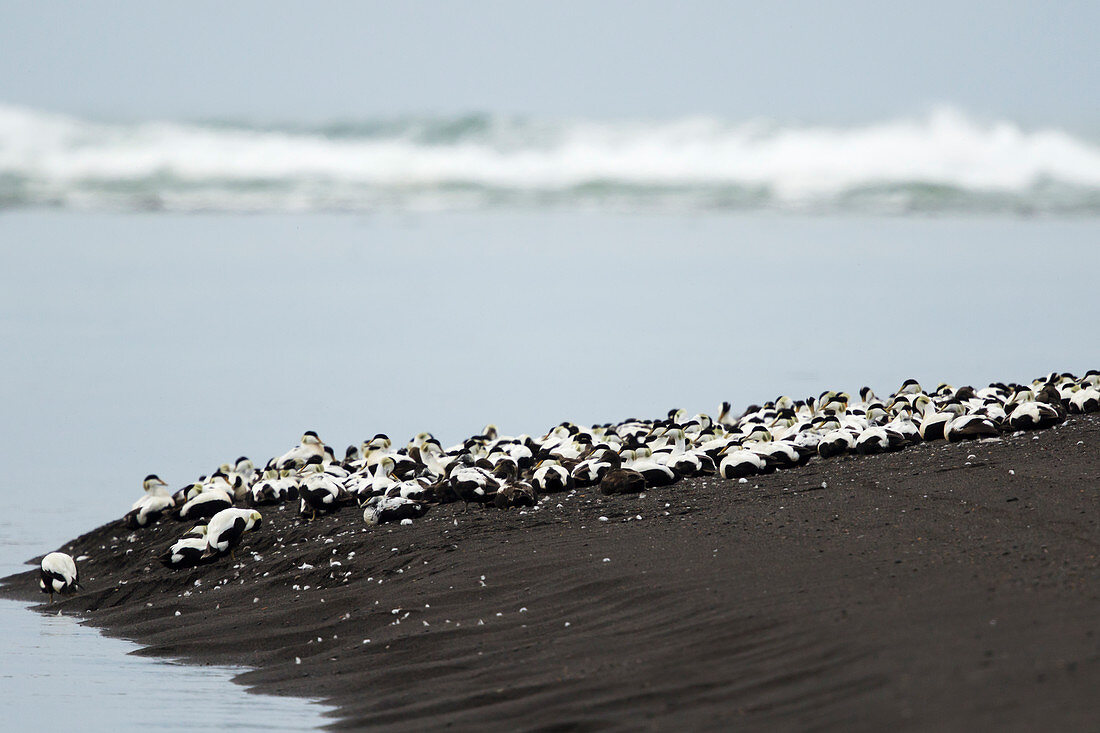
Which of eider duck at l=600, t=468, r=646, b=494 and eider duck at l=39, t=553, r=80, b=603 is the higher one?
eider duck at l=600, t=468, r=646, b=494

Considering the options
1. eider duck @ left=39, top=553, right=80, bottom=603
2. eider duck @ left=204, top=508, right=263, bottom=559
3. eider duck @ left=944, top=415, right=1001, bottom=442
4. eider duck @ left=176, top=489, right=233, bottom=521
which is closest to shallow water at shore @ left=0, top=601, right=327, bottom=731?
eider duck @ left=39, top=553, right=80, bottom=603

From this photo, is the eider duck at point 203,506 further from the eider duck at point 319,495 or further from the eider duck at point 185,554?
the eider duck at point 185,554

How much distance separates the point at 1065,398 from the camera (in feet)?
39.7

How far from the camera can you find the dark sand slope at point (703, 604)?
5.55 metres

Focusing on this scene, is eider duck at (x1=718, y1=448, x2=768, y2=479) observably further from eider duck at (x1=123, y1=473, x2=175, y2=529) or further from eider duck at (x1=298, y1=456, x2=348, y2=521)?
eider duck at (x1=123, y1=473, x2=175, y2=529)

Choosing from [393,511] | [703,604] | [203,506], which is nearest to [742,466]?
[393,511]

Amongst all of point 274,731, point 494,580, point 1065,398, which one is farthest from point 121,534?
point 1065,398

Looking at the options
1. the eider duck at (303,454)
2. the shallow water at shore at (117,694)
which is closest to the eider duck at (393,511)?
the shallow water at shore at (117,694)

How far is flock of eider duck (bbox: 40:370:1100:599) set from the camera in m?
10.5

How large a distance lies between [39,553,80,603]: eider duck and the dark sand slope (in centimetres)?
12

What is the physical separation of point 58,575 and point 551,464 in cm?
389

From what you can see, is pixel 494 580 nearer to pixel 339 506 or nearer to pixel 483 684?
pixel 483 684

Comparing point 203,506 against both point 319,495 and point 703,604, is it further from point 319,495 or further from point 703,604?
point 703,604

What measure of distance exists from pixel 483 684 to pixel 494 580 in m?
1.72
